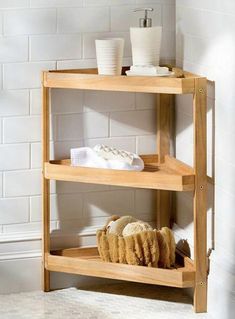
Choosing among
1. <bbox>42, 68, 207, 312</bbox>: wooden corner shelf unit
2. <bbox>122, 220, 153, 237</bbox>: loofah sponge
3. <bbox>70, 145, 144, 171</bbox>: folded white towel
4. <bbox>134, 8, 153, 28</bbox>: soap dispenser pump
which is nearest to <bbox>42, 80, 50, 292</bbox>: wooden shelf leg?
<bbox>42, 68, 207, 312</bbox>: wooden corner shelf unit

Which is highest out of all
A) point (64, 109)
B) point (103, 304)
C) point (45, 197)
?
point (64, 109)

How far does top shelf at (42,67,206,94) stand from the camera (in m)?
3.13

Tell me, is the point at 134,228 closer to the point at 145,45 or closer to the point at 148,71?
the point at 148,71

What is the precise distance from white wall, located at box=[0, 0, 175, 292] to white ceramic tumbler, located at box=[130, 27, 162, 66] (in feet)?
0.72

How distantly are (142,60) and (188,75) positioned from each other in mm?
193

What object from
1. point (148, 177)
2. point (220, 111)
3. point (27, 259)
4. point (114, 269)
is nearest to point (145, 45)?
point (220, 111)

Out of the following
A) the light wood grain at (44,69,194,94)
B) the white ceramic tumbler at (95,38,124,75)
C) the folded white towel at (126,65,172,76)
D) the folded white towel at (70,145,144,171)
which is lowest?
the folded white towel at (70,145,144,171)

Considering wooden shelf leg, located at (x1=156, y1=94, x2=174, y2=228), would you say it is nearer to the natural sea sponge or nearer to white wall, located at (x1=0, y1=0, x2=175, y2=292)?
white wall, located at (x1=0, y1=0, x2=175, y2=292)

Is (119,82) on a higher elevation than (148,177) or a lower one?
higher

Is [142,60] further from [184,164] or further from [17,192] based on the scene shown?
[17,192]

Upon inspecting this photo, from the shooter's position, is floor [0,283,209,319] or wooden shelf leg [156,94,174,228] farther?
wooden shelf leg [156,94,174,228]

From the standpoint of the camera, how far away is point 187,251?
3.50 m

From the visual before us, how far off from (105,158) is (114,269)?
1.48 ft

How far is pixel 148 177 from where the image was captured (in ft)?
10.6
